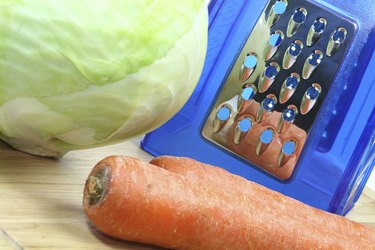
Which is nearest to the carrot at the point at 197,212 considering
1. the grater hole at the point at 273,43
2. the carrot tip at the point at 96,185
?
the carrot tip at the point at 96,185

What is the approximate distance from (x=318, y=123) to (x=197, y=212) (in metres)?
0.35

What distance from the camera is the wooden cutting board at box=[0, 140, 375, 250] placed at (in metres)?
0.64

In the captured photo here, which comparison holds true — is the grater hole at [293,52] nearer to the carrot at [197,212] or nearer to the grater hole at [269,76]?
the grater hole at [269,76]

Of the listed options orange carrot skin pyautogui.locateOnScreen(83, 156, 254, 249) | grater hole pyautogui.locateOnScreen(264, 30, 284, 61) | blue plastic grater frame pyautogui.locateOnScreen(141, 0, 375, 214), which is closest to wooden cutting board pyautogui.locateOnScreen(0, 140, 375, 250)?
orange carrot skin pyautogui.locateOnScreen(83, 156, 254, 249)

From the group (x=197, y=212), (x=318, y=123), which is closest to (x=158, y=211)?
(x=197, y=212)

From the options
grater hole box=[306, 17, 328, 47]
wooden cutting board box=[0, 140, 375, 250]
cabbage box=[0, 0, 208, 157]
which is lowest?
wooden cutting board box=[0, 140, 375, 250]

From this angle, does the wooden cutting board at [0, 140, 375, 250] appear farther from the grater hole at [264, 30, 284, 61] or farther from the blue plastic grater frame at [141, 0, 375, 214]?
the grater hole at [264, 30, 284, 61]

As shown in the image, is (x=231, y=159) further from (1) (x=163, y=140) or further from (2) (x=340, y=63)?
(2) (x=340, y=63)

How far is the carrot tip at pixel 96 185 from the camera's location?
2.28 feet

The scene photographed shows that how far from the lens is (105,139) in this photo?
813 millimetres

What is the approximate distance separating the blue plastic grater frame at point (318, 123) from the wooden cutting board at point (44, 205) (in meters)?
0.20

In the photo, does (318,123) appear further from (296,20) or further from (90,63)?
(90,63)

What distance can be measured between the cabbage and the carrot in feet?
0.23

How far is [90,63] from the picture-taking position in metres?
0.73
